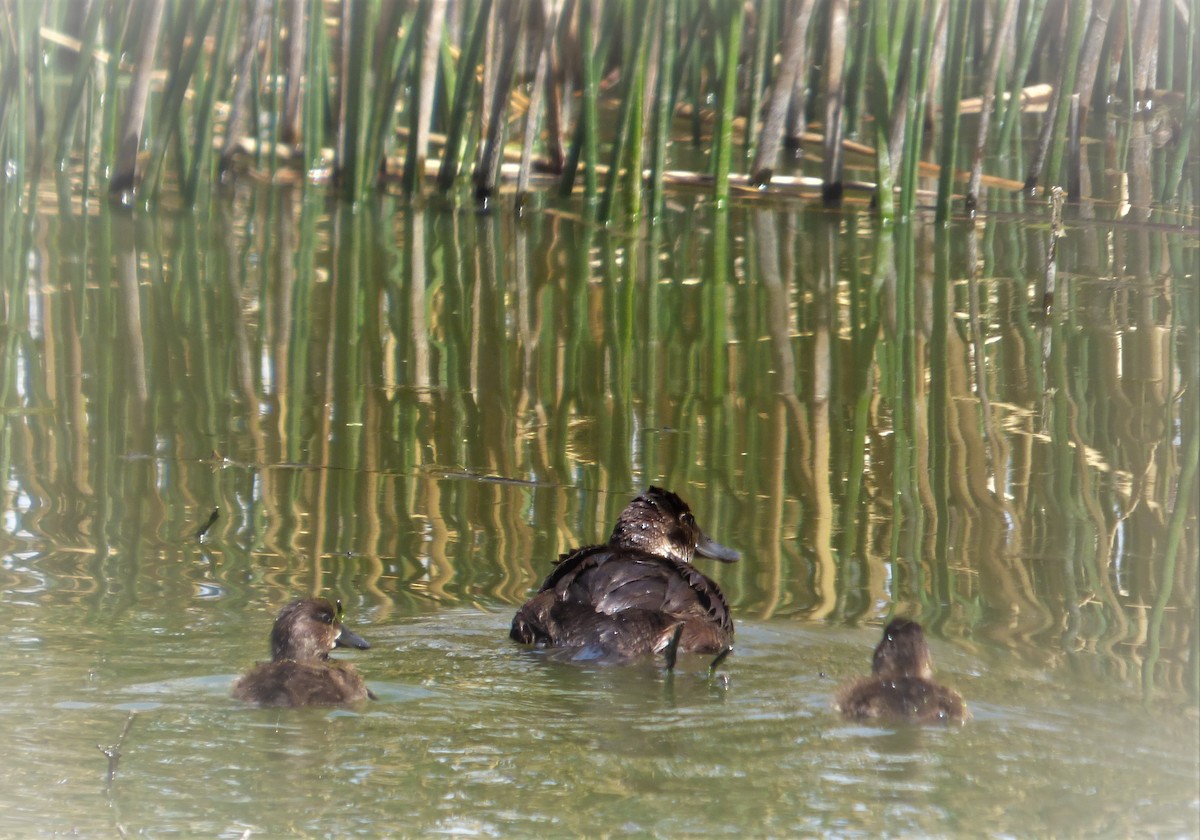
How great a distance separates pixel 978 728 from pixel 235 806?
1387mm

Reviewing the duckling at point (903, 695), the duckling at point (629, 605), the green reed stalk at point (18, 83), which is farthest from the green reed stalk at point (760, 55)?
the duckling at point (903, 695)

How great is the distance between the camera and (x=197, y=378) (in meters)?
6.11

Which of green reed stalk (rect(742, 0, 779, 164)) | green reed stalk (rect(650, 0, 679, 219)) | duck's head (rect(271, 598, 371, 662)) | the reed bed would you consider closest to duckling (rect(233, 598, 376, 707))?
duck's head (rect(271, 598, 371, 662))

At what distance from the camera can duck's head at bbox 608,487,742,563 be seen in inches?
171

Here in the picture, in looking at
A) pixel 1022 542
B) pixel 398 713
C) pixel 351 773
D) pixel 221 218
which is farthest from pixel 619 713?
pixel 221 218

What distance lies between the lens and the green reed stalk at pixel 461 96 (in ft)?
28.2

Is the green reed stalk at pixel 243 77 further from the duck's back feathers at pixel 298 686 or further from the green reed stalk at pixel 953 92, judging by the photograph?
the duck's back feathers at pixel 298 686

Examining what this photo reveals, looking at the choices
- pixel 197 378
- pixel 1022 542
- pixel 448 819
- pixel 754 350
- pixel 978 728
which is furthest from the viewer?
pixel 754 350

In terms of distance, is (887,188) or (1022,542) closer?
(1022,542)

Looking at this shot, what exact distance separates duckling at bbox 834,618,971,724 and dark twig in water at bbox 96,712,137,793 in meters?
1.35

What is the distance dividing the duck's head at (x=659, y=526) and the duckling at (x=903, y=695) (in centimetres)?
101

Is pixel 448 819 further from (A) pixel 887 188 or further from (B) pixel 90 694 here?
(A) pixel 887 188

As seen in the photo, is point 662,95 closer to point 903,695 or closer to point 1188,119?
point 1188,119

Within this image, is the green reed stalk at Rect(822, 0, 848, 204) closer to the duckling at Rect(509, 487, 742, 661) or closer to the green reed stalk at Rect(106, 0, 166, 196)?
the green reed stalk at Rect(106, 0, 166, 196)
